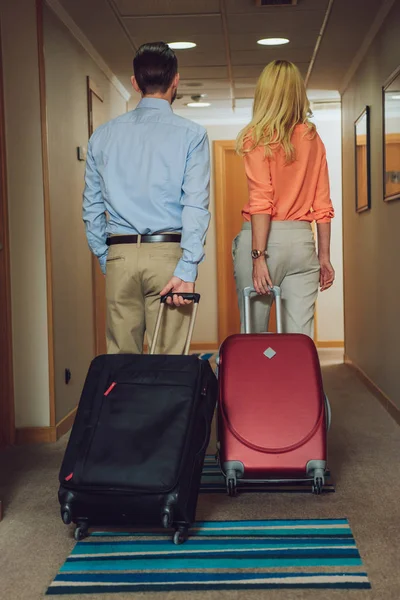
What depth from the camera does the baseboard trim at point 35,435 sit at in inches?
153

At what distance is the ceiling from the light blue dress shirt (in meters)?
1.93

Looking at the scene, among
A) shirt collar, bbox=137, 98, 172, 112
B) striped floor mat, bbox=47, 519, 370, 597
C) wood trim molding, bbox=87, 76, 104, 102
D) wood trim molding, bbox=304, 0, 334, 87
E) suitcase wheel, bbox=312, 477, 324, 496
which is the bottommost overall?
striped floor mat, bbox=47, 519, 370, 597

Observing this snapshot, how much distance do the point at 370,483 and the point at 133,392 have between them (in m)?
1.11

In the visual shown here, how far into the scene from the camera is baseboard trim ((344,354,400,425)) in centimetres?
426

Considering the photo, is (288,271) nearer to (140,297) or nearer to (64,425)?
(140,297)

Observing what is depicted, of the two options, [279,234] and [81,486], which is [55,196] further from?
[81,486]

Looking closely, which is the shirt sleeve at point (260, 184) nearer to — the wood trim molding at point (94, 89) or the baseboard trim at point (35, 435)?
the baseboard trim at point (35, 435)

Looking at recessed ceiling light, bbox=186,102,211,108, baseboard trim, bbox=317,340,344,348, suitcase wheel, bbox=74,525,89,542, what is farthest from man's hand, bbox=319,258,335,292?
baseboard trim, bbox=317,340,344,348

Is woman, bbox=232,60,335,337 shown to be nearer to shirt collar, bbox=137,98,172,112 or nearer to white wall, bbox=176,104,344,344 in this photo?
shirt collar, bbox=137,98,172,112

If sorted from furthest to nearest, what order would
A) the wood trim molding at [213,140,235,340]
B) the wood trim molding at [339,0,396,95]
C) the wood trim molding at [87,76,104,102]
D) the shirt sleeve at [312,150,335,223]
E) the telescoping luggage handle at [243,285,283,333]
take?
the wood trim molding at [213,140,235,340]
the wood trim molding at [87,76,104,102]
the wood trim molding at [339,0,396,95]
the shirt sleeve at [312,150,335,223]
the telescoping luggage handle at [243,285,283,333]

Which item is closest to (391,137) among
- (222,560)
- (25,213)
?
(25,213)

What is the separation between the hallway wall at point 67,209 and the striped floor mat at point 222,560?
5.78 feet

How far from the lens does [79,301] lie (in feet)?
15.2

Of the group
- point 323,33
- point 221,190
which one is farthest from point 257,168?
point 221,190
